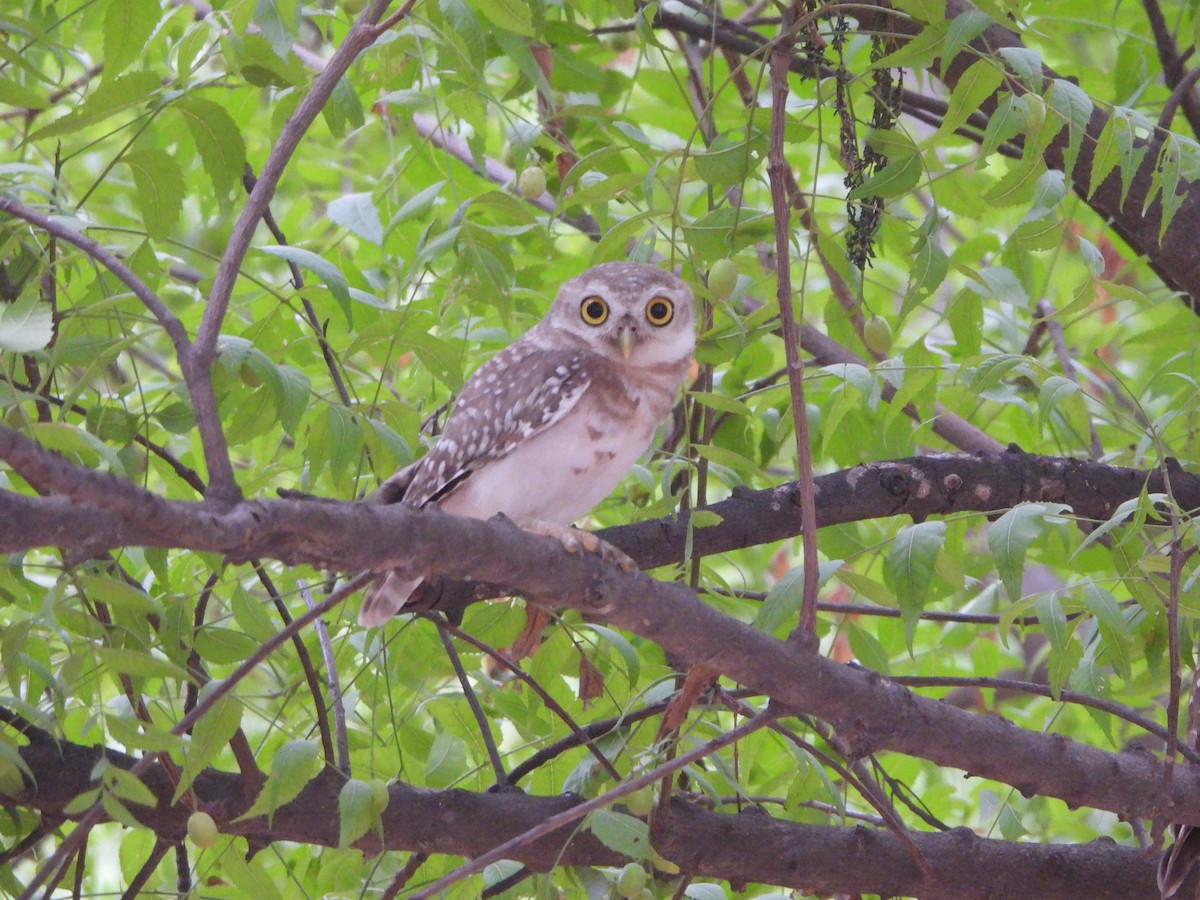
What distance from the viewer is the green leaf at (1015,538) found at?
2539 millimetres

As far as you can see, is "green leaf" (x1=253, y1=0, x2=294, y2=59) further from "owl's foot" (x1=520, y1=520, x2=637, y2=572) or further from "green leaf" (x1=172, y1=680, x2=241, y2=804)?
"green leaf" (x1=172, y1=680, x2=241, y2=804)

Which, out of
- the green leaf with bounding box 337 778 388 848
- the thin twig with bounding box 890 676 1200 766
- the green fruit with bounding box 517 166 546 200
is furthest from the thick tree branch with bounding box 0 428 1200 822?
the green fruit with bounding box 517 166 546 200

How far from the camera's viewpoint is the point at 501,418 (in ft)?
11.4

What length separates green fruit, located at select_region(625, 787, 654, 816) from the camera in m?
2.66

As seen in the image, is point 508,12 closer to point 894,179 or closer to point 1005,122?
point 894,179

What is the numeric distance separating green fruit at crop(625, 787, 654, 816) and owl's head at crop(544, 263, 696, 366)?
130 cm

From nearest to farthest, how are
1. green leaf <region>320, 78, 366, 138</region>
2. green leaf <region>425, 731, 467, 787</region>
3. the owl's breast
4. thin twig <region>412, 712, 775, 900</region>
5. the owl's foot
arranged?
thin twig <region>412, 712, 775, 900</region>, the owl's foot, green leaf <region>425, 731, 467, 787</region>, green leaf <region>320, 78, 366, 138</region>, the owl's breast

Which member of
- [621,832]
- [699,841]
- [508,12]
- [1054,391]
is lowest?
[699,841]

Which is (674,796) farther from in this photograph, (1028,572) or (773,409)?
(1028,572)

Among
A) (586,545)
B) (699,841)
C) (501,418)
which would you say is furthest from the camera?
(501,418)

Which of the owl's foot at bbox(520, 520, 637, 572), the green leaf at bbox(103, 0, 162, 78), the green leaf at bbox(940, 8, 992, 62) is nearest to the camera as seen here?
the green leaf at bbox(940, 8, 992, 62)

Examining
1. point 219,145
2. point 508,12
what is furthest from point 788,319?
point 219,145

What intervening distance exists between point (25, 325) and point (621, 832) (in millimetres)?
1419

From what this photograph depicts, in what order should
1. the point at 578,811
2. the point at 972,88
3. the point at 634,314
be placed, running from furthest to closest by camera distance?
the point at 634,314
the point at 972,88
the point at 578,811
